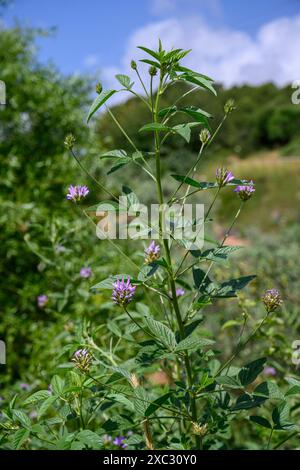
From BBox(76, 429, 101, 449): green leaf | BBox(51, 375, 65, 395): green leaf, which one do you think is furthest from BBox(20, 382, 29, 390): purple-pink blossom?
BBox(76, 429, 101, 449): green leaf

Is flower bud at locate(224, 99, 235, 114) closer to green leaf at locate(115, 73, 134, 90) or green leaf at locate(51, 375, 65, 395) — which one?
green leaf at locate(115, 73, 134, 90)

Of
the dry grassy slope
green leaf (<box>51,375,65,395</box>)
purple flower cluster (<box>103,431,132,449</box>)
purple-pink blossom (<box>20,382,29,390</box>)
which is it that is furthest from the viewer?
the dry grassy slope

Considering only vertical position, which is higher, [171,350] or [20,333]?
[171,350]

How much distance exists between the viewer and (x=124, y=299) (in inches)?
35.7

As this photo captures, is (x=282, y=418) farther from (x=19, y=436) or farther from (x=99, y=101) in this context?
(x=99, y=101)

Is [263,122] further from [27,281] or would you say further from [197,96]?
[27,281]

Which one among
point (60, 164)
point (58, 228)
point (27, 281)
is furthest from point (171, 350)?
point (60, 164)

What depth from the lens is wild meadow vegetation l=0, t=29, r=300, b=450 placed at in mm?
934

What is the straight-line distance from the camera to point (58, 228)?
1.76m

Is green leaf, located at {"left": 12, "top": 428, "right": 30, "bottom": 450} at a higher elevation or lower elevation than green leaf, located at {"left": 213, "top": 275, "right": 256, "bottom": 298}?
lower

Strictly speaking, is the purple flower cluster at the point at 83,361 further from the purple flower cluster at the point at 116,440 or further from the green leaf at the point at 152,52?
the green leaf at the point at 152,52

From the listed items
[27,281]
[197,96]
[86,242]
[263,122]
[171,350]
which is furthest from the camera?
[263,122]

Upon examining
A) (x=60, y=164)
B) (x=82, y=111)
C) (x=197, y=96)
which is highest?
(x=197, y=96)
